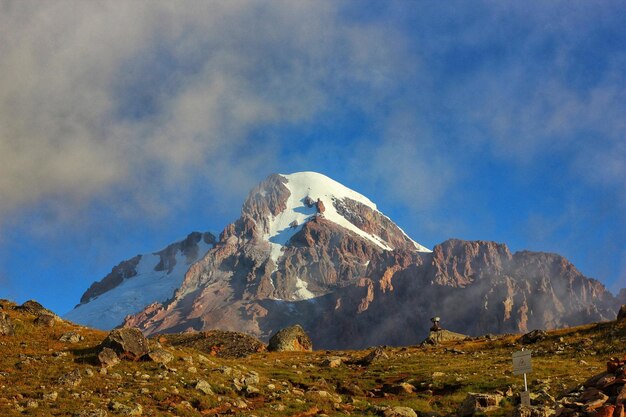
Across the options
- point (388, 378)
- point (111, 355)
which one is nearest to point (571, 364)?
point (388, 378)

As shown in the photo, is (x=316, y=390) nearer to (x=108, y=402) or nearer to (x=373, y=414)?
(x=373, y=414)

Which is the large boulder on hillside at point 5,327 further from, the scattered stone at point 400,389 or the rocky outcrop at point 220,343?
the scattered stone at point 400,389

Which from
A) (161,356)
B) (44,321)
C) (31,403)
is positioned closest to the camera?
(31,403)

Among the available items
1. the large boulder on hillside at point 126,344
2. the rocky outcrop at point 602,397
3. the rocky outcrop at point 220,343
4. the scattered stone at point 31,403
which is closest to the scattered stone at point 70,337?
the large boulder on hillside at point 126,344

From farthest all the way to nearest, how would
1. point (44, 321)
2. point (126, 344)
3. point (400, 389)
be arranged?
point (44, 321)
point (400, 389)
point (126, 344)

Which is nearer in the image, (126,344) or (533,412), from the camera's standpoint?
(533,412)

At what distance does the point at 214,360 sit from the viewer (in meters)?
43.1

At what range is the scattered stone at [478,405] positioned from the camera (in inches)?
1203

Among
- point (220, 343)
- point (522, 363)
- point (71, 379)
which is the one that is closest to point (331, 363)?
point (220, 343)

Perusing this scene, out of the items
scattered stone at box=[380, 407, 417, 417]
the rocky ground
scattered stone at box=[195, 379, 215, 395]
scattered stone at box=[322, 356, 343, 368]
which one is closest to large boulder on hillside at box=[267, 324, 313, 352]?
the rocky ground

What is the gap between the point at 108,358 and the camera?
35000 mm

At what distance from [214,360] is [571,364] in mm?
30209

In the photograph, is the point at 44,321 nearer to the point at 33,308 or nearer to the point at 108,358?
the point at 33,308

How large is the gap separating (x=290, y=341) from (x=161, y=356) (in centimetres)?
3968
